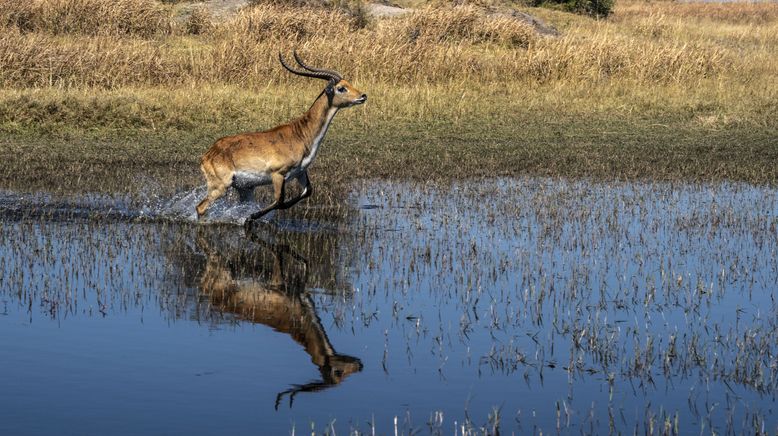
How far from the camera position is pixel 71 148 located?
15.7 meters

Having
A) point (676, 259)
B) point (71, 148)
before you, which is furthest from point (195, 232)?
point (71, 148)

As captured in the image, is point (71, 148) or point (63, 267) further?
point (71, 148)

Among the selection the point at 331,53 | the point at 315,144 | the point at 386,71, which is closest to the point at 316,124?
the point at 315,144

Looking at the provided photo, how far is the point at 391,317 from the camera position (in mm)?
8102

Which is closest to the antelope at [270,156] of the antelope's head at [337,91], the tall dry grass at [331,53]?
the antelope's head at [337,91]

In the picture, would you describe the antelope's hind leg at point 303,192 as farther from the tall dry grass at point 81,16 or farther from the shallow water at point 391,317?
the tall dry grass at point 81,16

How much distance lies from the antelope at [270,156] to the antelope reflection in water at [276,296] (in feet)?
2.48

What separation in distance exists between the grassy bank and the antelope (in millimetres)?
2180

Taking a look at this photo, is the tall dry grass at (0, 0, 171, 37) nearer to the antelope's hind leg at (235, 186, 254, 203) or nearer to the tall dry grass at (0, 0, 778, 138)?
the tall dry grass at (0, 0, 778, 138)

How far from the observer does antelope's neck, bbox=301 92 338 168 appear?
455 inches

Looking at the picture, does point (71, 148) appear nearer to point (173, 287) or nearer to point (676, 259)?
point (173, 287)

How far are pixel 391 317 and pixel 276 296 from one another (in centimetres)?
102

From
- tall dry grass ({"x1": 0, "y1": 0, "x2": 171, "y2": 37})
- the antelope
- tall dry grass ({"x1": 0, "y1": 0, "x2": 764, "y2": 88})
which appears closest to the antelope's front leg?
the antelope

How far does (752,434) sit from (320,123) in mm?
6615
